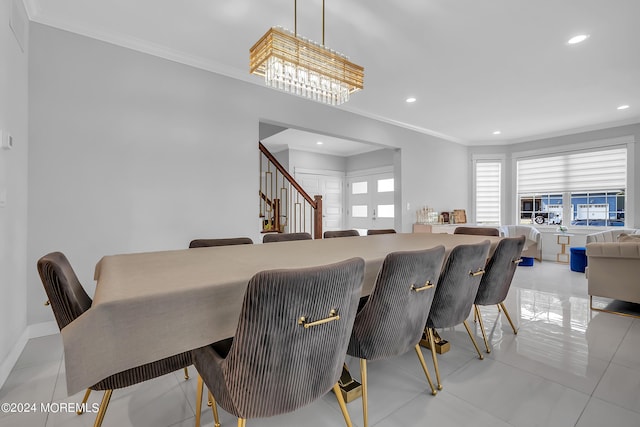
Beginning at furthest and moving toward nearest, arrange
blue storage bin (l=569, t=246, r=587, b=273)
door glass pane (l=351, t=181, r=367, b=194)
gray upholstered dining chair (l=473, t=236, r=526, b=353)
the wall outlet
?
door glass pane (l=351, t=181, r=367, b=194) → blue storage bin (l=569, t=246, r=587, b=273) → gray upholstered dining chair (l=473, t=236, r=526, b=353) → the wall outlet

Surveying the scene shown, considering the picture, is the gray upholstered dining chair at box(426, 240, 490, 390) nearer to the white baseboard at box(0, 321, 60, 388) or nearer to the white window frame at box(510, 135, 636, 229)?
the white baseboard at box(0, 321, 60, 388)

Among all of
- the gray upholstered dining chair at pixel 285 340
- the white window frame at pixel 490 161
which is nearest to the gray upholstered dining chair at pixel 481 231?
the gray upholstered dining chair at pixel 285 340

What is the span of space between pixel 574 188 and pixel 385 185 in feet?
12.1

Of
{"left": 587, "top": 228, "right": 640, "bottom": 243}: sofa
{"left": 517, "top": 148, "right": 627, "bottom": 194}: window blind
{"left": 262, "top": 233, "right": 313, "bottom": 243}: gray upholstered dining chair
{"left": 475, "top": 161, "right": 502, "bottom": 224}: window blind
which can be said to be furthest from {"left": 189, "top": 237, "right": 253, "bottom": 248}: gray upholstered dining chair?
{"left": 517, "top": 148, "right": 627, "bottom": 194}: window blind

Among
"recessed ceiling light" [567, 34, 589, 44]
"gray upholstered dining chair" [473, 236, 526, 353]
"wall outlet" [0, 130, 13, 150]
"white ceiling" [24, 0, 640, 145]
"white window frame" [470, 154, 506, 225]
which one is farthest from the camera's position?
"white window frame" [470, 154, 506, 225]

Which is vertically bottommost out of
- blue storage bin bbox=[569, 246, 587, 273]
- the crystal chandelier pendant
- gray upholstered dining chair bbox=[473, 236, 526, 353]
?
blue storage bin bbox=[569, 246, 587, 273]

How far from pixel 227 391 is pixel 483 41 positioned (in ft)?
11.3

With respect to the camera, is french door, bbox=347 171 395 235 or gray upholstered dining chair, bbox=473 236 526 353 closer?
gray upholstered dining chair, bbox=473 236 526 353

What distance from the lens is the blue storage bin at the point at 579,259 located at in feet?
16.0

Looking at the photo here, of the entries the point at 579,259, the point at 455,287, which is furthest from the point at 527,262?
the point at 455,287

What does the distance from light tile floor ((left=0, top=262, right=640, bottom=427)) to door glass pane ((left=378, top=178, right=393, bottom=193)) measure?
4954 mm

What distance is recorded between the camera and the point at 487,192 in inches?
274

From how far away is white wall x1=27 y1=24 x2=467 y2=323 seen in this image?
250 cm

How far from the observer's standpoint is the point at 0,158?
71.7 inches
